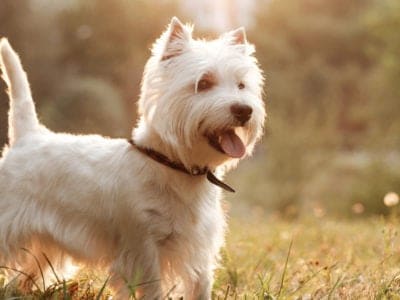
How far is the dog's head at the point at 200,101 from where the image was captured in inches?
125

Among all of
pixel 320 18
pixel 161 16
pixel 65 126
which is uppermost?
pixel 320 18

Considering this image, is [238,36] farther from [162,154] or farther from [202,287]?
[202,287]

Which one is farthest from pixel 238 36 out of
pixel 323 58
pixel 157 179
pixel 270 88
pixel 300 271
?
pixel 323 58

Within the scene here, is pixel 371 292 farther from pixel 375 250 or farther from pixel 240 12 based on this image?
pixel 240 12

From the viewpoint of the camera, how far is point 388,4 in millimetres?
21844

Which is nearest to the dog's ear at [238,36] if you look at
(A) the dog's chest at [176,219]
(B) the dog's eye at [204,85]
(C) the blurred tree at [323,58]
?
(B) the dog's eye at [204,85]

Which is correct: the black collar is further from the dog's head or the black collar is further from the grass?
the grass

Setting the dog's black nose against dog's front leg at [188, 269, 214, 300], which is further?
dog's front leg at [188, 269, 214, 300]

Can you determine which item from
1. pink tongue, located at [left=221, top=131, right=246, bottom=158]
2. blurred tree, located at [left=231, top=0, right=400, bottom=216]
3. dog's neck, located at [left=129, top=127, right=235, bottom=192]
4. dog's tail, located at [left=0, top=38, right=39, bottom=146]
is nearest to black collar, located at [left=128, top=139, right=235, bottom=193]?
dog's neck, located at [left=129, top=127, right=235, bottom=192]

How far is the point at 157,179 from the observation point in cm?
332

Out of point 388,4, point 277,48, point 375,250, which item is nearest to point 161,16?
point 388,4

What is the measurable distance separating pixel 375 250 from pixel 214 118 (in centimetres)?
292

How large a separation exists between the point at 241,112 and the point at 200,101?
204 millimetres

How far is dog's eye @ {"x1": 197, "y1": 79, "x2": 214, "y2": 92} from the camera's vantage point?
326cm
